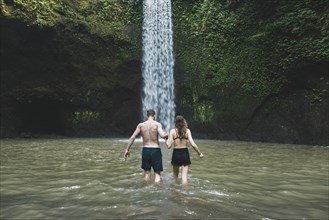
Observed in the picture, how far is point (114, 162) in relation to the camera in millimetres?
10742

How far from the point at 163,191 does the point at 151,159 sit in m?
1.33

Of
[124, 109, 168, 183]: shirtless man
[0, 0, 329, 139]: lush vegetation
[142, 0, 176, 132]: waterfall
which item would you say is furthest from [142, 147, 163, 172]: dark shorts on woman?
[142, 0, 176, 132]: waterfall

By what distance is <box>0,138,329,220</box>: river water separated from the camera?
5035 millimetres

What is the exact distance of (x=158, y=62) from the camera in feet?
79.0

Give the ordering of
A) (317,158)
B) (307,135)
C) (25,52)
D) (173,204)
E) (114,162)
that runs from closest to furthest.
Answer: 1. (173,204)
2. (114,162)
3. (317,158)
4. (307,135)
5. (25,52)

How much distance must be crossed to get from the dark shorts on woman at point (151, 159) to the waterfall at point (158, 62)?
14711 millimetres

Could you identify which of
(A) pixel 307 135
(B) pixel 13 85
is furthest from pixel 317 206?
(B) pixel 13 85

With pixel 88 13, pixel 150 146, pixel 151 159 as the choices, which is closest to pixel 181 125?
pixel 150 146

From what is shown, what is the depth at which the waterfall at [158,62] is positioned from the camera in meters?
23.4

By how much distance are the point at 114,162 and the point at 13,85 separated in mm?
15576

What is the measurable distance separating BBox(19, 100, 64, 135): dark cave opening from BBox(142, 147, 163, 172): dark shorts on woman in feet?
61.7

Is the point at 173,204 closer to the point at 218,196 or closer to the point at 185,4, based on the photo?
the point at 218,196

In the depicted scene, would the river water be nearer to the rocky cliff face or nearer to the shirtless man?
the shirtless man

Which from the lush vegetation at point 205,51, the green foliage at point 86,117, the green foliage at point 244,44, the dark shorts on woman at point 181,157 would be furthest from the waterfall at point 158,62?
the dark shorts on woman at point 181,157
